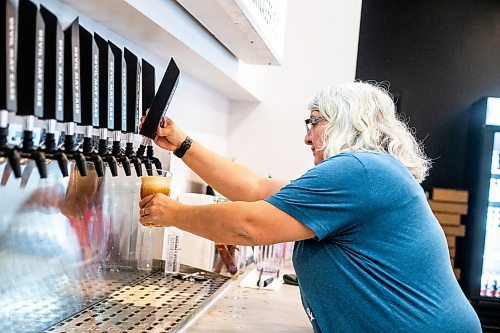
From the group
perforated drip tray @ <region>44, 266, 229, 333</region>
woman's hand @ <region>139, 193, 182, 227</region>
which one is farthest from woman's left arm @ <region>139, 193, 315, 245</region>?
perforated drip tray @ <region>44, 266, 229, 333</region>

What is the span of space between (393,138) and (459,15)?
3400mm

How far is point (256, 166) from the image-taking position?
411 centimetres

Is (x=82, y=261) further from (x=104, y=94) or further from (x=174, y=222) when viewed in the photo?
(x=104, y=94)

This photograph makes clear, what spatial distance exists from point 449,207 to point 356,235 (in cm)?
308

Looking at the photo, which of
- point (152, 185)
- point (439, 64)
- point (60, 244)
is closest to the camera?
point (60, 244)

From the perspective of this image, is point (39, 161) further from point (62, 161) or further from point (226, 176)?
point (226, 176)

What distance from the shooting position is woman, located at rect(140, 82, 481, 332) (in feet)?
5.53

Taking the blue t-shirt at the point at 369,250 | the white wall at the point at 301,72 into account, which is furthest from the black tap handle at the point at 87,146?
the white wall at the point at 301,72

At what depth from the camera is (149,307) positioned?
2012mm

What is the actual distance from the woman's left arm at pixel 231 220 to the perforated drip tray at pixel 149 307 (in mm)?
275

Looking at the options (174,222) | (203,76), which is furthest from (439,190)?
(174,222)

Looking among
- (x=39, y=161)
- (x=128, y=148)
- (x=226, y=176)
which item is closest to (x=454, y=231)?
(x=226, y=176)

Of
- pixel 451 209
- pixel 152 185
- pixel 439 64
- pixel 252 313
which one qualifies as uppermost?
pixel 439 64

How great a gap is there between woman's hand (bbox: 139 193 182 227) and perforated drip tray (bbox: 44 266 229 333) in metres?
0.28
